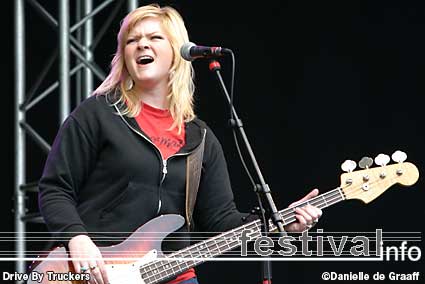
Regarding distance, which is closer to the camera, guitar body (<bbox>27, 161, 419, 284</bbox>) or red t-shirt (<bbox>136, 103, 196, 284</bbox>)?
guitar body (<bbox>27, 161, 419, 284</bbox>)

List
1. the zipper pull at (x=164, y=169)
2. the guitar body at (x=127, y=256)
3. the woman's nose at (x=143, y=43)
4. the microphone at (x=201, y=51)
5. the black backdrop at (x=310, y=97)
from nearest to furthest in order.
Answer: the microphone at (x=201, y=51), the guitar body at (x=127, y=256), the zipper pull at (x=164, y=169), the woman's nose at (x=143, y=43), the black backdrop at (x=310, y=97)

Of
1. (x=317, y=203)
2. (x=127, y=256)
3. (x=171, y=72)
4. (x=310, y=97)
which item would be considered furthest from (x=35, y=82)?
(x=317, y=203)

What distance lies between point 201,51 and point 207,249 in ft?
2.13

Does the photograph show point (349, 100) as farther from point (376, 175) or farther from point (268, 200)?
point (268, 200)

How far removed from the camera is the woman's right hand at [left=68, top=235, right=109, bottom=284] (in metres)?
2.78

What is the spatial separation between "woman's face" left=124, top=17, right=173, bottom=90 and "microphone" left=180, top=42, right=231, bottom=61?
254mm

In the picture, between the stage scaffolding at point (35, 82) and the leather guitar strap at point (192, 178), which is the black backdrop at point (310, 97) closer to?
the stage scaffolding at point (35, 82)

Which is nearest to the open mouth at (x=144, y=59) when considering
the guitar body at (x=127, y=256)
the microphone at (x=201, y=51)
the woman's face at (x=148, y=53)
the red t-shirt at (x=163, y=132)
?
the woman's face at (x=148, y=53)

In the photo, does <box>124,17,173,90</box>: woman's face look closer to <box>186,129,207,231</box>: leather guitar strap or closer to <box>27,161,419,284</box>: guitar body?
<box>186,129,207,231</box>: leather guitar strap

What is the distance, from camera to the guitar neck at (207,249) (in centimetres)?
290

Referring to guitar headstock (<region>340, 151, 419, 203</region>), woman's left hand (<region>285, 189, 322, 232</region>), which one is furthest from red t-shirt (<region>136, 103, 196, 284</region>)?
guitar headstock (<region>340, 151, 419, 203</region>)

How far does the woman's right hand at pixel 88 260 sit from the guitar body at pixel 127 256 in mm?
38

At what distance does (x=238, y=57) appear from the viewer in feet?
16.7

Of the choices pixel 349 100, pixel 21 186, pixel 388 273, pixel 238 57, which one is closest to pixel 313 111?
pixel 349 100
